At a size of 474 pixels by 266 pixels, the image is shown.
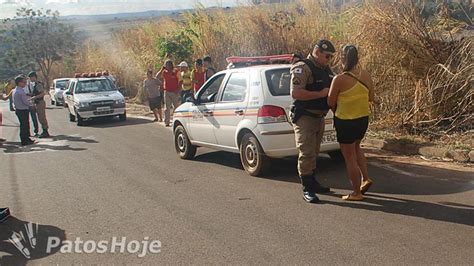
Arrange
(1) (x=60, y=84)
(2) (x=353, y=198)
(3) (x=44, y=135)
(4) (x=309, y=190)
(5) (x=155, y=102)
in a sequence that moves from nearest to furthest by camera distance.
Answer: (2) (x=353, y=198) → (4) (x=309, y=190) → (3) (x=44, y=135) → (5) (x=155, y=102) → (1) (x=60, y=84)

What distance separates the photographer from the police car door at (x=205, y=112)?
8181 millimetres

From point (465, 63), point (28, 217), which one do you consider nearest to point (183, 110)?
point (28, 217)

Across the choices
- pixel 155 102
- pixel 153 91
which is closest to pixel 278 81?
pixel 153 91

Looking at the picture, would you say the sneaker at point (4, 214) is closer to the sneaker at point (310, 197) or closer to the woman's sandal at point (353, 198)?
the sneaker at point (310, 197)

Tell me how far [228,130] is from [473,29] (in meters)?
5.33

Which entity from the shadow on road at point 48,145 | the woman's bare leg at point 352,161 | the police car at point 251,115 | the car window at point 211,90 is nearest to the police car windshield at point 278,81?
the police car at point 251,115

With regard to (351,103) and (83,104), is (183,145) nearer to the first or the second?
(351,103)

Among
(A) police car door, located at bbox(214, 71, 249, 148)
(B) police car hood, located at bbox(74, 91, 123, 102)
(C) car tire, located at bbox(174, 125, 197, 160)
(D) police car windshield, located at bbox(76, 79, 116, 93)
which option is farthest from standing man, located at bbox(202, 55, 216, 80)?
(D) police car windshield, located at bbox(76, 79, 116, 93)

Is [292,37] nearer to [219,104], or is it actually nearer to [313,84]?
[219,104]

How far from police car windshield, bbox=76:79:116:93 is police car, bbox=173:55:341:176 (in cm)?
980

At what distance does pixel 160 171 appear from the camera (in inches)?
326

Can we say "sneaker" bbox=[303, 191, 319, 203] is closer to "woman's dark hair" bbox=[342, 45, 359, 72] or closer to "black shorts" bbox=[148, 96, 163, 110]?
"woman's dark hair" bbox=[342, 45, 359, 72]

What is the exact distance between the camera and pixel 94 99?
16641 millimetres

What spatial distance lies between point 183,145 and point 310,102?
3882 millimetres
